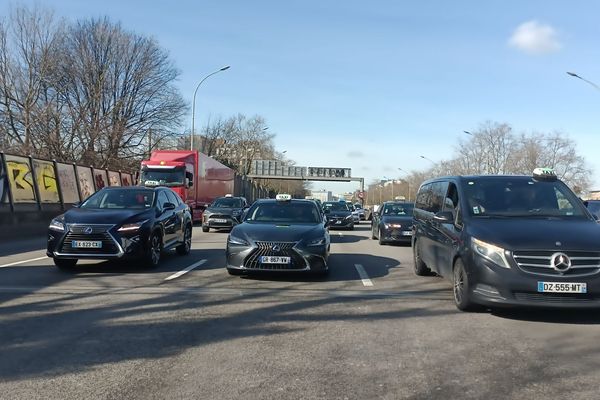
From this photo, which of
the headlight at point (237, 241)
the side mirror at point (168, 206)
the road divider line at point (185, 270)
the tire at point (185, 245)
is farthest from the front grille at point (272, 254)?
the tire at point (185, 245)

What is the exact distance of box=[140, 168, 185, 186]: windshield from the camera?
27.0 meters

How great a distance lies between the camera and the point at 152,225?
35.3ft

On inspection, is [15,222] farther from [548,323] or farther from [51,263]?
[548,323]

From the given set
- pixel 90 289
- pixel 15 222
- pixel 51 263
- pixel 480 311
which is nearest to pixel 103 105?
pixel 15 222

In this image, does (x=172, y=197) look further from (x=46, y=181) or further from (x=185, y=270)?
(x=46, y=181)

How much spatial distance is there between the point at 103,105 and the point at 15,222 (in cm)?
3111

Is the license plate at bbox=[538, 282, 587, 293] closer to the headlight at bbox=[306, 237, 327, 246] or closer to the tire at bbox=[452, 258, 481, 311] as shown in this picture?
the tire at bbox=[452, 258, 481, 311]

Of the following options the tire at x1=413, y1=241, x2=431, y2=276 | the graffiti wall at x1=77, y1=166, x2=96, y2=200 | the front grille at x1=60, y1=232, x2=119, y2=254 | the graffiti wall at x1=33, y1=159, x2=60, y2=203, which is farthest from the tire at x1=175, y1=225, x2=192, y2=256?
the graffiti wall at x1=77, y1=166, x2=96, y2=200

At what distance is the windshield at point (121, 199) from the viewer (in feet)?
36.8

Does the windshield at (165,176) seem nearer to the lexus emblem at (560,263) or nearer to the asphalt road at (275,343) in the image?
the asphalt road at (275,343)

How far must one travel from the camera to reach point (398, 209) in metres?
20.3

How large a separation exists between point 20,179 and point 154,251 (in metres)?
11.4

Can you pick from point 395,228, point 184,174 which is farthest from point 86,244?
point 184,174

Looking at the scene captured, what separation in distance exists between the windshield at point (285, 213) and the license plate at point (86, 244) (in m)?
2.79
